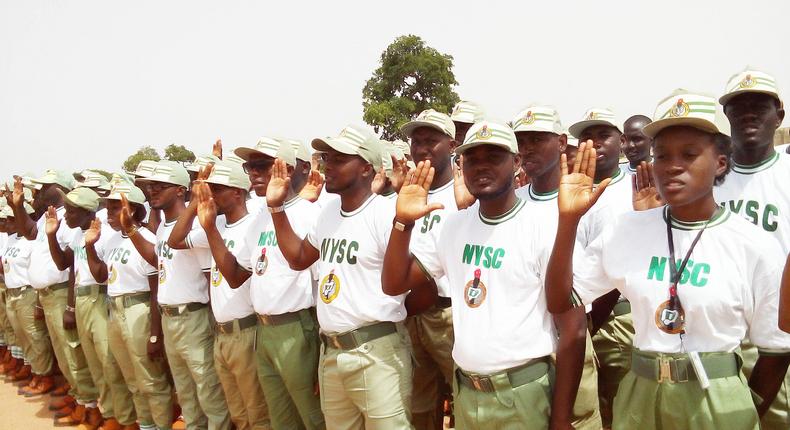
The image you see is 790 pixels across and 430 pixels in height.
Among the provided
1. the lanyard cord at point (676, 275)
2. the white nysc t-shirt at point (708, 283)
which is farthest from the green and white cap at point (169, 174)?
the lanyard cord at point (676, 275)

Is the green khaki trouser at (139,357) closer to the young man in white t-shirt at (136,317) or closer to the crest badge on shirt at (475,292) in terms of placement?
the young man in white t-shirt at (136,317)

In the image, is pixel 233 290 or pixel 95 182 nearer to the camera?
pixel 233 290

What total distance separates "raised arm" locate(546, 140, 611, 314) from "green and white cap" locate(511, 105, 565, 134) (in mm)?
1252

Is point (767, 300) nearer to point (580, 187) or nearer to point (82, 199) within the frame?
point (580, 187)

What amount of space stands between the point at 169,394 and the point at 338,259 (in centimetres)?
315

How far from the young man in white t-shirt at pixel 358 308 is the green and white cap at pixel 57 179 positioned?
5907 millimetres

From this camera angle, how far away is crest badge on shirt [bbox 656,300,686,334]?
2.27 m

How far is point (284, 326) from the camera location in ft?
14.0

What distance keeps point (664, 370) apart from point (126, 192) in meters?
5.17

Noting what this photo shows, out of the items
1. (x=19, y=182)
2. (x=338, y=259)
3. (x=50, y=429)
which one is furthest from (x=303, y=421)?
(x=19, y=182)

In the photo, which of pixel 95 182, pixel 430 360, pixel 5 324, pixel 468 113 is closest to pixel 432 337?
pixel 430 360

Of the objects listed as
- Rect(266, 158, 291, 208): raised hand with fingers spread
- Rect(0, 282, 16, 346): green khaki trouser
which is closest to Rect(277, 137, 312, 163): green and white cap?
Rect(266, 158, 291, 208): raised hand with fingers spread

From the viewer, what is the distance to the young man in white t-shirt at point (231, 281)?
4.46 metres

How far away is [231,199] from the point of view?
4.73 metres
